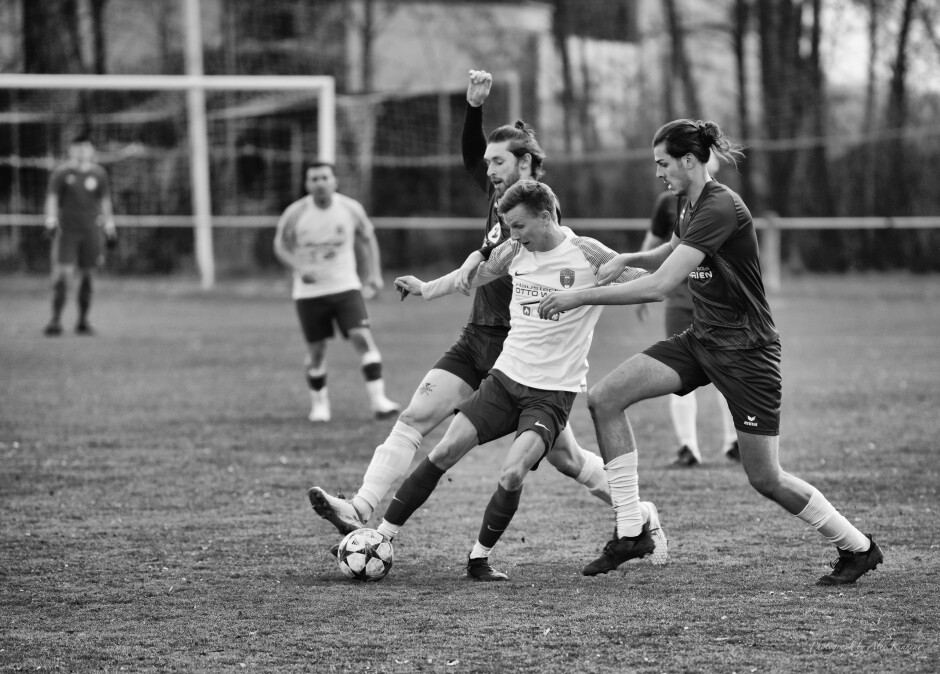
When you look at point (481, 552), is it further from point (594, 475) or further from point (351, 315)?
point (351, 315)

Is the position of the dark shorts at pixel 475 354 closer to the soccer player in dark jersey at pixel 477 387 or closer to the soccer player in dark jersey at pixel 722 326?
the soccer player in dark jersey at pixel 477 387

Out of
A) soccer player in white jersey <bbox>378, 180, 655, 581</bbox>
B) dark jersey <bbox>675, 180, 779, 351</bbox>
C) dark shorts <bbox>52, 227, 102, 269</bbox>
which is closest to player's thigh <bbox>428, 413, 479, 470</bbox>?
soccer player in white jersey <bbox>378, 180, 655, 581</bbox>

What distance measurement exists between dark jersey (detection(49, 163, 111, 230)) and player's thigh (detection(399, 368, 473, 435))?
12947 millimetres

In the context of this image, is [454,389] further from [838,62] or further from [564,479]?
[838,62]

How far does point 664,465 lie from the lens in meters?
8.70

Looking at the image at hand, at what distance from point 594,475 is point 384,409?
463cm

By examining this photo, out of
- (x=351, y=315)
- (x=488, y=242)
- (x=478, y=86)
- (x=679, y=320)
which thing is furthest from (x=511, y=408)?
(x=351, y=315)

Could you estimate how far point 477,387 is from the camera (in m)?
6.48

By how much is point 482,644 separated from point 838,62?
26151 mm

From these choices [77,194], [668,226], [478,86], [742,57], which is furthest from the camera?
[742,57]

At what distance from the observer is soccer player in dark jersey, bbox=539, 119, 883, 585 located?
5387 mm

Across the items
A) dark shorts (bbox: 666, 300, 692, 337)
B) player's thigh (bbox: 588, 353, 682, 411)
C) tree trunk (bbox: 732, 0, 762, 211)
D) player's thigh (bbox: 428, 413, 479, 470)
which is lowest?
player's thigh (bbox: 428, 413, 479, 470)

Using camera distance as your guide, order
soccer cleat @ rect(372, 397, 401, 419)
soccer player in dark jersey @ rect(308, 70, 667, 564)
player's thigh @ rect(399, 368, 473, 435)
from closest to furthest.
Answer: soccer player in dark jersey @ rect(308, 70, 667, 564) < player's thigh @ rect(399, 368, 473, 435) < soccer cleat @ rect(372, 397, 401, 419)

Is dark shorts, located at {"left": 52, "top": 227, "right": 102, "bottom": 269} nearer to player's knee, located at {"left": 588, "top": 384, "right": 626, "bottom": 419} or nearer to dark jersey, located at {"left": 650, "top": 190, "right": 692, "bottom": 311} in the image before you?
dark jersey, located at {"left": 650, "top": 190, "right": 692, "bottom": 311}
